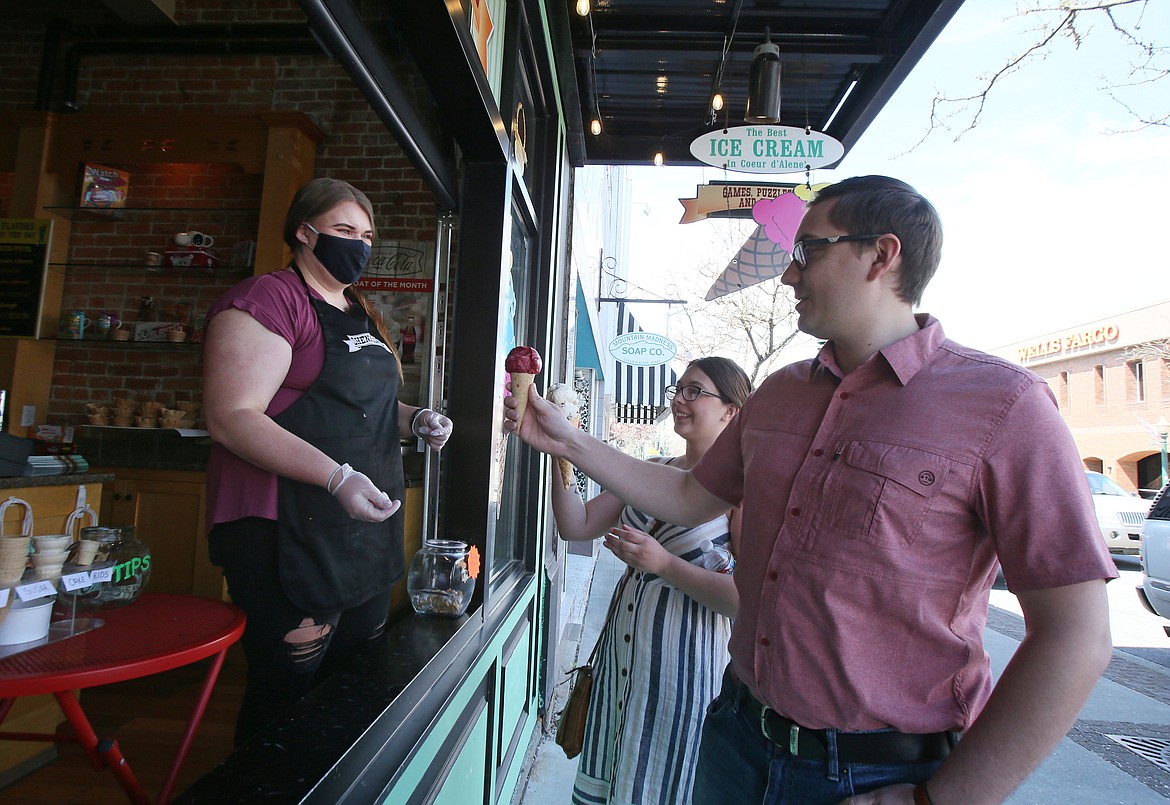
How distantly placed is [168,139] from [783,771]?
5581mm

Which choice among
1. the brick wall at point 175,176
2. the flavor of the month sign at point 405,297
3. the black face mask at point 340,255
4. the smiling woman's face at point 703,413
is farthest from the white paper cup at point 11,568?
the brick wall at point 175,176

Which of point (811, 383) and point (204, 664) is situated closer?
point (811, 383)

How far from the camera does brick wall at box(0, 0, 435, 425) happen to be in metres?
5.06

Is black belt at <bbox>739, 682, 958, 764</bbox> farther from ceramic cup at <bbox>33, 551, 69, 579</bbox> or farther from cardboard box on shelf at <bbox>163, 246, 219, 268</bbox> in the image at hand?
cardboard box on shelf at <bbox>163, 246, 219, 268</bbox>

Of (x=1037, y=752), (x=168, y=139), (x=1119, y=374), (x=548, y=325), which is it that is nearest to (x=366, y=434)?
(x=1037, y=752)

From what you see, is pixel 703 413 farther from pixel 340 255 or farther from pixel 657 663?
pixel 340 255

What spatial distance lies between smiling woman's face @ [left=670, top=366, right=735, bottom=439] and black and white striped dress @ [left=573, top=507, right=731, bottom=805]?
37 centimetres

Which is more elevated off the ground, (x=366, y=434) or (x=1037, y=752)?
(x=366, y=434)

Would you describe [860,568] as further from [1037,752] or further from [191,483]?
[191,483]

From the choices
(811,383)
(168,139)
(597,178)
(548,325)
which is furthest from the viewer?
(597,178)

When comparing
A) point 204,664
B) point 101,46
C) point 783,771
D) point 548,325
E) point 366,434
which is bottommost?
point 204,664

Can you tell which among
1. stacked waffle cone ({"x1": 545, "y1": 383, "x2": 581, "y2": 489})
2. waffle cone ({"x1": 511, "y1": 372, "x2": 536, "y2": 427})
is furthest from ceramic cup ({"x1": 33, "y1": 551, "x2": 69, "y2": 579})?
stacked waffle cone ({"x1": 545, "y1": 383, "x2": 581, "y2": 489})

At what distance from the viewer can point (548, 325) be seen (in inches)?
152

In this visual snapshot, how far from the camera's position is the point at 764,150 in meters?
4.83
